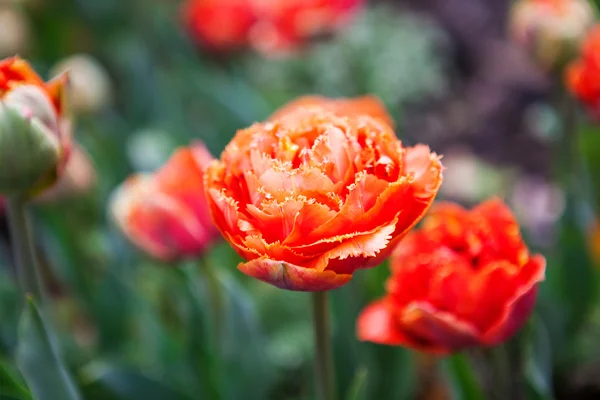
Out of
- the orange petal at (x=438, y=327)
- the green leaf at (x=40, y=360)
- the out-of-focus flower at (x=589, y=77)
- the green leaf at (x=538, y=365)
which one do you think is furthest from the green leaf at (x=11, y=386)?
the out-of-focus flower at (x=589, y=77)

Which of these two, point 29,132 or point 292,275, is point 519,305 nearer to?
point 292,275

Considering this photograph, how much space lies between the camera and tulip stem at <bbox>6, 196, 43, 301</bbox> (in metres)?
0.47

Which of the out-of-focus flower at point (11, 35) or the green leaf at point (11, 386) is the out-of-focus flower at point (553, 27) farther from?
the out-of-focus flower at point (11, 35)

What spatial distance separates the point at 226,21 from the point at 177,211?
706 millimetres

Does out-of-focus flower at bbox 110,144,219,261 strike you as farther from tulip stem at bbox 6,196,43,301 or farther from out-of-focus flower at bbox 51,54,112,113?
out-of-focus flower at bbox 51,54,112,113

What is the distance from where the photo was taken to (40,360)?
0.46 metres

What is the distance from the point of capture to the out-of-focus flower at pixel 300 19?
1122mm

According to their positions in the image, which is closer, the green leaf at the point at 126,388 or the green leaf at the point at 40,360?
the green leaf at the point at 40,360

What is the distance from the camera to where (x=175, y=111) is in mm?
1107

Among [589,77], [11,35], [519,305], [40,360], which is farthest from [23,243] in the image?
[11,35]

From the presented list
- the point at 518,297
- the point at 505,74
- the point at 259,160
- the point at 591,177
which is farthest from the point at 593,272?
the point at 505,74

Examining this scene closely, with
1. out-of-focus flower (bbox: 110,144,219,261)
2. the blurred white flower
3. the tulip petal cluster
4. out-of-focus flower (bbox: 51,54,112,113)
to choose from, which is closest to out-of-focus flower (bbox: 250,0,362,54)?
the tulip petal cluster

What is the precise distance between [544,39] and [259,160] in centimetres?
51

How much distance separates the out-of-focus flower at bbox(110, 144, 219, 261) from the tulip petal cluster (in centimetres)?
58
